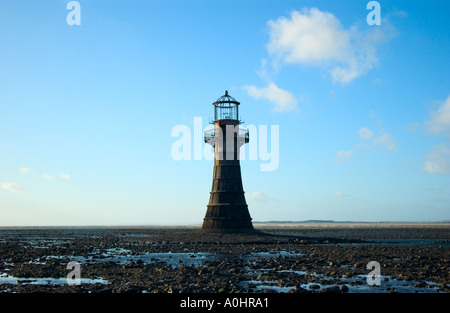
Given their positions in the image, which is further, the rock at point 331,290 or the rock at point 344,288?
the rock at point 344,288

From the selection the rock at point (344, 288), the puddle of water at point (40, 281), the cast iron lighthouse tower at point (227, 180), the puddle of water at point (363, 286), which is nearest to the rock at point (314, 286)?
the puddle of water at point (363, 286)

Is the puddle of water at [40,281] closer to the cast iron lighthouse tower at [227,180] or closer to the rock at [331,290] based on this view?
the rock at [331,290]

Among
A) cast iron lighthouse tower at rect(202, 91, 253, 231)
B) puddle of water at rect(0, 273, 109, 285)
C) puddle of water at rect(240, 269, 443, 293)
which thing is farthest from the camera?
cast iron lighthouse tower at rect(202, 91, 253, 231)

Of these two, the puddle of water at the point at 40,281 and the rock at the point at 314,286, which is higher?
the rock at the point at 314,286

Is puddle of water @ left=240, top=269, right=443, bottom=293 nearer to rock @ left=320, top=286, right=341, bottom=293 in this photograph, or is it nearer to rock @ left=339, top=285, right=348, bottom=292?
rock @ left=339, top=285, right=348, bottom=292

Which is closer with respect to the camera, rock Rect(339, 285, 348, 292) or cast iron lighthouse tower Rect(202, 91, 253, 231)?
rock Rect(339, 285, 348, 292)

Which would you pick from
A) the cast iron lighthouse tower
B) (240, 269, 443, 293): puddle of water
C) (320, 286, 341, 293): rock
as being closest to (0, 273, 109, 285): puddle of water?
(240, 269, 443, 293): puddle of water

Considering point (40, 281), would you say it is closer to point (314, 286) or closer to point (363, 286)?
point (314, 286)

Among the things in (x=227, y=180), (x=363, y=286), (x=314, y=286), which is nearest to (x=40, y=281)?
(x=314, y=286)

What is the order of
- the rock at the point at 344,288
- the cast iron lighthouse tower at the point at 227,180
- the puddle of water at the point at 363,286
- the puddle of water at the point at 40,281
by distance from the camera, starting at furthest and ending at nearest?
the cast iron lighthouse tower at the point at 227,180 < the puddle of water at the point at 40,281 < the puddle of water at the point at 363,286 < the rock at the point at 344,288

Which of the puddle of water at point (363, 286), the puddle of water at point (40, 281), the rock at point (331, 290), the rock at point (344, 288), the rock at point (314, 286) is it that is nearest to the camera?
the rock at point (331, 290)
